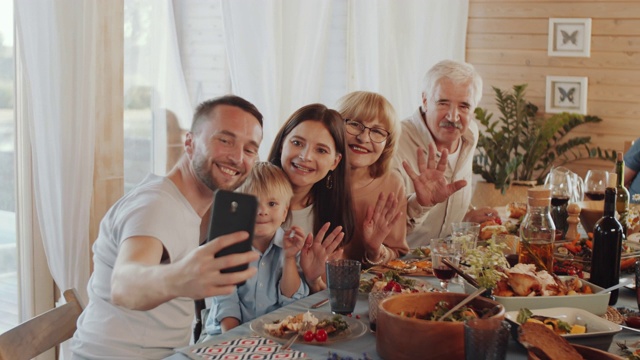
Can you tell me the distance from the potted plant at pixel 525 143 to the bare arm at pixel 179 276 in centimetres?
434

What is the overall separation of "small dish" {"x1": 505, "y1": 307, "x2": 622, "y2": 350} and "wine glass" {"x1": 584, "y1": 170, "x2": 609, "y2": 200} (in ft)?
4.68

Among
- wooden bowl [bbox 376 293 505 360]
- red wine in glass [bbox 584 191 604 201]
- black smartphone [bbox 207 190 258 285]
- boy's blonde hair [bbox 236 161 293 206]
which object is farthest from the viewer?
red wine in glass [bbox 584 191 604 201]

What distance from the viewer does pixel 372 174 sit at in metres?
3.16

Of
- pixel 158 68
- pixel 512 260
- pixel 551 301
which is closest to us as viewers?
pixel 551 301

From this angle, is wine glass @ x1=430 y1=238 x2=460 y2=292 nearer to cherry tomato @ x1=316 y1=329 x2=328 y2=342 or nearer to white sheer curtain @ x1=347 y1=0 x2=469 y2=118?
cherry tomato @ x1=316 y1=329 x2=328 y2=342

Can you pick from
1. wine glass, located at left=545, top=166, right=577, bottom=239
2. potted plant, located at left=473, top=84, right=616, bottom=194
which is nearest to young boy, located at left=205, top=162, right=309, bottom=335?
wine glass, located at left=545, top=166, right=577, bottom=239

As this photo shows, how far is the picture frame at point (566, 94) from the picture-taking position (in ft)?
19.0

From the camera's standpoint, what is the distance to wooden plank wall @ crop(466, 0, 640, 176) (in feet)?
18.6

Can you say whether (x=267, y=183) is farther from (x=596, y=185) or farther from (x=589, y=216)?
(x=596, y=185)

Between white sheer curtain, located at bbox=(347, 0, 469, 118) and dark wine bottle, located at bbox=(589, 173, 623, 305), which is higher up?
white sheer curtain, located at bbox=(347, 0, 469, 118)

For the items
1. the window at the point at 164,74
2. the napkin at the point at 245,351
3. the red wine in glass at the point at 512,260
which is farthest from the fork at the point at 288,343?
the window at the point at 164,74

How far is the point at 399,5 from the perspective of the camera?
5348 mm

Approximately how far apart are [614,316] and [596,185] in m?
1.27

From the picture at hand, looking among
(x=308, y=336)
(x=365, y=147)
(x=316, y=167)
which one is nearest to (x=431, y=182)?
(x=365, y=147)
